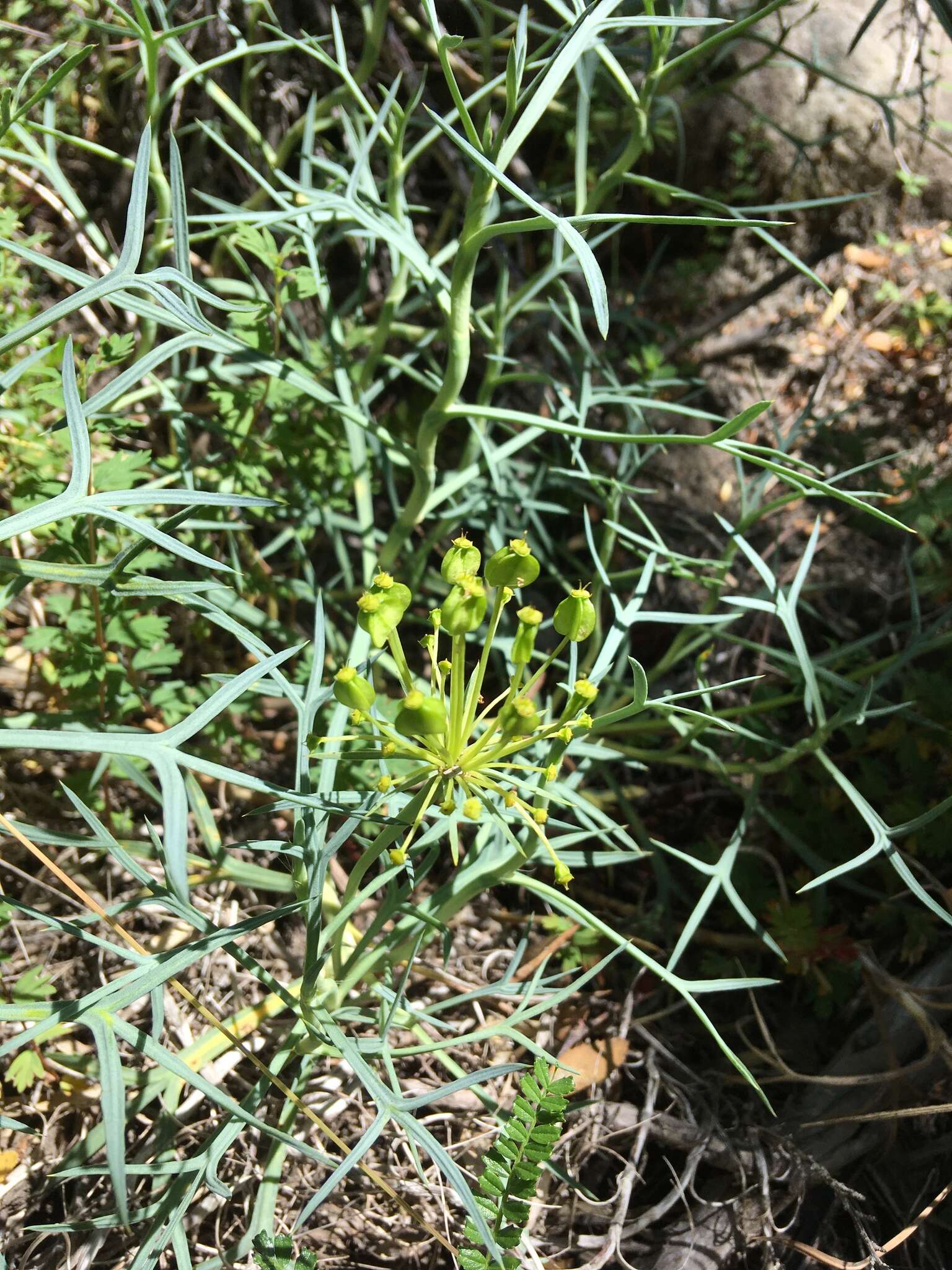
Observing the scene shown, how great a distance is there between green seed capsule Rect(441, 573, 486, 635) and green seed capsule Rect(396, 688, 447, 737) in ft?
0.29

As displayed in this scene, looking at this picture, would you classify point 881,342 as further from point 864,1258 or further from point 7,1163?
point 7,1163

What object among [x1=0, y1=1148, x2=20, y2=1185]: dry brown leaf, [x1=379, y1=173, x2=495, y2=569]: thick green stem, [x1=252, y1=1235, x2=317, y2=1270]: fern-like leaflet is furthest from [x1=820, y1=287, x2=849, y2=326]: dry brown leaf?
[x1=0, y1=1148, x2=20, y2=1185]: dry brown leaf

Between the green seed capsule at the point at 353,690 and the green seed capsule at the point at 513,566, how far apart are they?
0.17 meters

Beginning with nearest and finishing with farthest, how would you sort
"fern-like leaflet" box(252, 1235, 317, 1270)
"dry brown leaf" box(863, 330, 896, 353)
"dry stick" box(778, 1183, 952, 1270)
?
"fern-like leaflet" box(252, 1235, 317, 1270)
"dry stick" box(778, 1183, 952, 1270)
"dry brown leaf" box(863, 330, 896, 353)

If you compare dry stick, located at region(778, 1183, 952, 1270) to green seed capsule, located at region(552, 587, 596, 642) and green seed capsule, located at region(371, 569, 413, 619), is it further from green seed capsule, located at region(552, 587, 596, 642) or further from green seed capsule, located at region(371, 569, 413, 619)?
green seed capsule, located at region(371, 569, 413, 619)

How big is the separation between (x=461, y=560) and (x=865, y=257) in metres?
2.03

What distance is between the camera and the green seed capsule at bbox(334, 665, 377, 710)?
0.89 m

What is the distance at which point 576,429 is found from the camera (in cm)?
111

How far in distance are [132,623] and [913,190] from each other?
210cm

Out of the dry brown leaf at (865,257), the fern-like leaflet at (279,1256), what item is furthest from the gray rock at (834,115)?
the fern-like leaflet at (279,1256)

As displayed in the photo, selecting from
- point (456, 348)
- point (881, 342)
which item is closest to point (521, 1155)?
point (456, 348)

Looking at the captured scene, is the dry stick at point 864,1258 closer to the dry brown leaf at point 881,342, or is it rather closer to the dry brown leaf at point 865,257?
the dry brown leaf at point 881,342

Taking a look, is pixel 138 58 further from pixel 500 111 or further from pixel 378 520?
pixel 378 520

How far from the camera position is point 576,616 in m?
0.96
